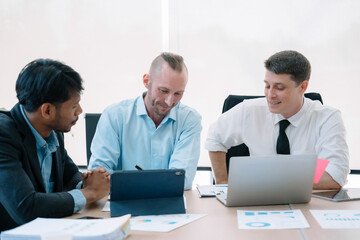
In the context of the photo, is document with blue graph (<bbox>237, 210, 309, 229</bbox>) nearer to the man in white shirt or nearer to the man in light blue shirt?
the man in light blue shirt

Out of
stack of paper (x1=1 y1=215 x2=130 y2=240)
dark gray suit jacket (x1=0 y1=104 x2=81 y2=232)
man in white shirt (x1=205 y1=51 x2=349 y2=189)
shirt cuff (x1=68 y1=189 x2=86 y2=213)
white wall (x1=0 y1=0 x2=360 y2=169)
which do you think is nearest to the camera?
stack of paper (x1=1 y1=215 x2=130 y2=240)

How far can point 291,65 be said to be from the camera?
2184mm

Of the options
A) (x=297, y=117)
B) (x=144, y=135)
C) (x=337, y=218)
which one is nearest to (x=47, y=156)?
(x=144, y=135)

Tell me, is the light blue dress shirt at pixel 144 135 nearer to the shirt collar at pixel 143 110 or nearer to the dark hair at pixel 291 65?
the shirt collar at pixel 143 110

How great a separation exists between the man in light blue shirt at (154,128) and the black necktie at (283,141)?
0.48 m

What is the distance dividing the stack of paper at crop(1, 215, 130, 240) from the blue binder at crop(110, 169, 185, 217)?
0.26 m

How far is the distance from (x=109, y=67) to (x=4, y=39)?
1162 millimetres

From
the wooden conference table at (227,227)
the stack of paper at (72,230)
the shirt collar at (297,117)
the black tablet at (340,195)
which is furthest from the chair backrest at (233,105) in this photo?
the stack of paper at (72,230)

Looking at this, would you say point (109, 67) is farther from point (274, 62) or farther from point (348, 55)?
point (348, 55)

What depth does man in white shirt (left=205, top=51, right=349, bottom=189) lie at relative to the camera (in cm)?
217

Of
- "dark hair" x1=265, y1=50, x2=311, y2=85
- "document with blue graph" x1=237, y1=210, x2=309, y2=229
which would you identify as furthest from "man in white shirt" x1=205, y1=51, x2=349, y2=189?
"document with blue graph" x1=237, y1=210, x2=309, y2=229

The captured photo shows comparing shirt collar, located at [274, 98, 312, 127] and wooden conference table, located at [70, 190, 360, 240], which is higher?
shirt collar, located at [274, 98, 312, 127]

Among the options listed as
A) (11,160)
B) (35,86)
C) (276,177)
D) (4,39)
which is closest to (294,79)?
(276,177)

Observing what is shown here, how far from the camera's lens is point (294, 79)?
2.21m
